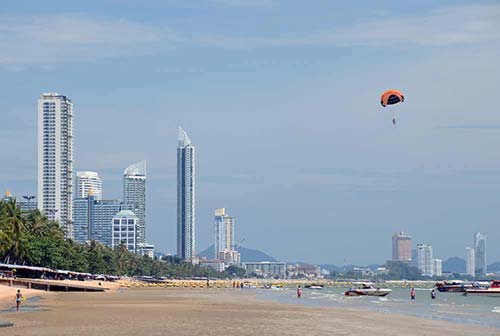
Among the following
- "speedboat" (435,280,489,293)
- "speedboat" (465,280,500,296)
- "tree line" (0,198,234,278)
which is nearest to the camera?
"tree line" (0,198,234,278)

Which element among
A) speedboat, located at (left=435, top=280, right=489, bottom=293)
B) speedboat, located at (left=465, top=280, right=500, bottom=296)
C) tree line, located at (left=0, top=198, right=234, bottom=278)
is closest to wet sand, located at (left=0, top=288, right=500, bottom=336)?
tree line, located at (left=0, top=198, right=234, bottom=278)

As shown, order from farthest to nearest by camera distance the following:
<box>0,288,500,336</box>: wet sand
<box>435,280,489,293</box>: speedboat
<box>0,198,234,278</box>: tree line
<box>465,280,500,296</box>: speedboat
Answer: <box>435,280,489,293</box>: speedboat < <box>465,280,500,296</box>: speedboat < <box>0,198,234,278</box>: tree line < <box>0,288,500,336</box>: wet sand

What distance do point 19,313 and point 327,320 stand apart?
17821 millimetres

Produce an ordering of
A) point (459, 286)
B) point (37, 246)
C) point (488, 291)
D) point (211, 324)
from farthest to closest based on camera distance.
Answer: point (459, 286)
point (488, 291)
point (37, 246)
point (211, 324)

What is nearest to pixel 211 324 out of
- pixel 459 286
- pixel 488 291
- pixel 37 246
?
pixel 37 246

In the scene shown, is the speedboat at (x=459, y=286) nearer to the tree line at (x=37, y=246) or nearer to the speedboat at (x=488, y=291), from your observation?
the speedboat at (x=488, y=291)

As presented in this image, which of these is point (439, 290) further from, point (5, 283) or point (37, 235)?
point (5, 283)

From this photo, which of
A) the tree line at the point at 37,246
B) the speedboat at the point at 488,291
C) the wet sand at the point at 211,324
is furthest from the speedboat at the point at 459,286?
the wet sand at the point at 211,324

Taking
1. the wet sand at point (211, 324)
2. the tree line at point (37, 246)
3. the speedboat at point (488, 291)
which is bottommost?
the speedboat at point (488, 291)

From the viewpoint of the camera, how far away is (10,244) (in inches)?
4033

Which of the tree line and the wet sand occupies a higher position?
the tree line

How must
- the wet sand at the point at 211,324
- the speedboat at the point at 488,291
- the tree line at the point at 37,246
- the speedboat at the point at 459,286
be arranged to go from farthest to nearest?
1. the speedboat at the point at 459,286
2. the speedboat at the point at 488,291
3. the tree line at the point at 37,246
4. the wet sand at the point at 211,324

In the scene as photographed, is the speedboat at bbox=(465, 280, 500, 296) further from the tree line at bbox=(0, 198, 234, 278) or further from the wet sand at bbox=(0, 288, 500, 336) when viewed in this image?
the wet sand at bbox=(0, 288, 500, 336)

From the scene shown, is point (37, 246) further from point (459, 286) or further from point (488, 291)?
point (459, 286)
